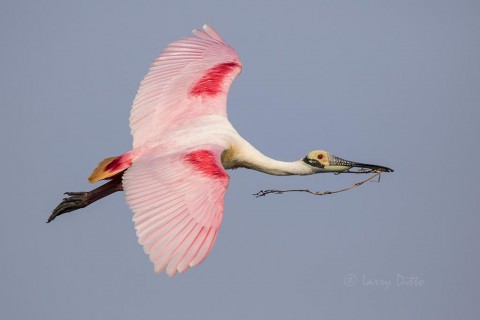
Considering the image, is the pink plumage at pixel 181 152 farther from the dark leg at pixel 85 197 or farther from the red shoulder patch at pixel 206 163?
the dark leg at pixel 85 197

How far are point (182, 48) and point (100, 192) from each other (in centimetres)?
373

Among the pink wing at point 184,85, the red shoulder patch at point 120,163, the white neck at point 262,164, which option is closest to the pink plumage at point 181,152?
the pink wing at point 184,85

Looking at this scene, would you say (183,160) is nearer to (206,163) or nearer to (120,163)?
(206,163)

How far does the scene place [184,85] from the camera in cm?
1955

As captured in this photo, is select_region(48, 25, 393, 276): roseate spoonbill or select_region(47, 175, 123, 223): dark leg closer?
select_region(48, 25, 393, 276): roseate spoonbill

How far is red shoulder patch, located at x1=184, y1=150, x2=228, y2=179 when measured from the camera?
15.8m

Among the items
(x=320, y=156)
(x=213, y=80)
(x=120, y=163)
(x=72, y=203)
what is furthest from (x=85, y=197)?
(x=320, y=156)

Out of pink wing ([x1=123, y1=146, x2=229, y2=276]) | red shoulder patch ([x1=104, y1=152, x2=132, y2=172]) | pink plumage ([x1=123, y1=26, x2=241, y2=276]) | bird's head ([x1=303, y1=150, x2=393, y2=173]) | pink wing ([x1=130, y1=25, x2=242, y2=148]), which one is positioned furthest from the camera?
bird's head ([x1=303, y1=150, x2=393, y2=173])

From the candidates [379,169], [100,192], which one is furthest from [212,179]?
[379,169]

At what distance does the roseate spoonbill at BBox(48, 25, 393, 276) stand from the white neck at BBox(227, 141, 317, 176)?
0.02m

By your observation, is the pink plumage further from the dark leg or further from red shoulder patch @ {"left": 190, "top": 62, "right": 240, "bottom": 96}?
the dark leg

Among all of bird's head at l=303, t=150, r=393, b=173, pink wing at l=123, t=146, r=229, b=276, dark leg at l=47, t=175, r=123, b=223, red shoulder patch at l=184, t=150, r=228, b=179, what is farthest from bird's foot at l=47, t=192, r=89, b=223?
bird's head at l=303, t=150, r=393, b=173

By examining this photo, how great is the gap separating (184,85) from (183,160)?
11.5 ft

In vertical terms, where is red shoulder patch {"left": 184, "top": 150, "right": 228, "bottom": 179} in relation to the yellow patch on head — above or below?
below
